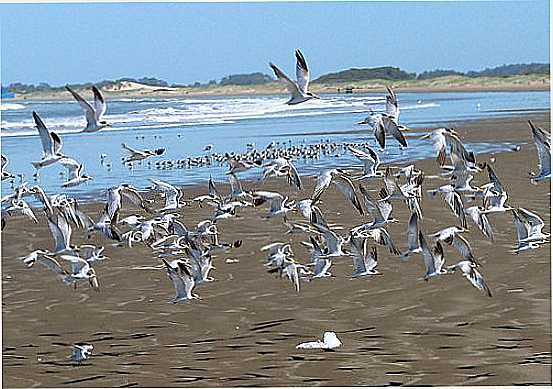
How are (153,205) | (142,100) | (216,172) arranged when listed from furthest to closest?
(142,100)
(216,172)
(153,205)

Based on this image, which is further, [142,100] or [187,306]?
[142,100]

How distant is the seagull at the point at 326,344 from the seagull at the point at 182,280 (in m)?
0.98

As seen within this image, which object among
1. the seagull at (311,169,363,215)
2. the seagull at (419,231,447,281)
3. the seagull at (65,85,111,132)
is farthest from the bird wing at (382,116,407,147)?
the seagull at (65,85,111,132)

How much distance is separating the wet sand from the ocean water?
10.5ft

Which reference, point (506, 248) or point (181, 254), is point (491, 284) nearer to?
point (506, 248)

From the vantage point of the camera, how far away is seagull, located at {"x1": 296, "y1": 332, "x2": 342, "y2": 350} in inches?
263

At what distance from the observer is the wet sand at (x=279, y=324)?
20.9 ft

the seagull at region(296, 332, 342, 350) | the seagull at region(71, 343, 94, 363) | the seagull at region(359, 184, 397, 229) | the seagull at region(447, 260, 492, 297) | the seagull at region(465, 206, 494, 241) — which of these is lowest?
the seagull at region(296, 332, 342, 350)

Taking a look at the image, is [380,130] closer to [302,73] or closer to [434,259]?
[302,73]

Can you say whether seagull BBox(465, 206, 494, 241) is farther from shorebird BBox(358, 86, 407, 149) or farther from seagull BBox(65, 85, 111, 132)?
seagull BBox(65, 85, 111, 132)

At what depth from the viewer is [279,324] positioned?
7199 millimetres

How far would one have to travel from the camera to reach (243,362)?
21.5 ft

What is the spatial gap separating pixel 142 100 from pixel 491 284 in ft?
54.2

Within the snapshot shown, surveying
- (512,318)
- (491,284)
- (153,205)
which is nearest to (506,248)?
(491,284)
